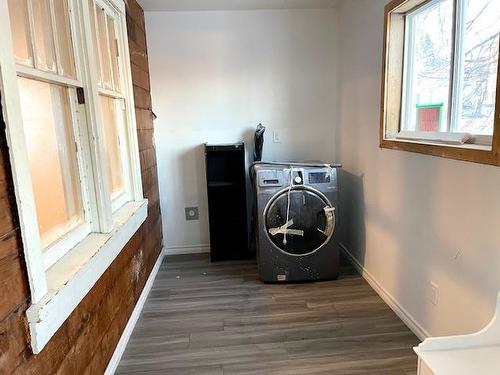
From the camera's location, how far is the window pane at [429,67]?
187 cm

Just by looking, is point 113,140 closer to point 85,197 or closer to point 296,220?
point 85,197

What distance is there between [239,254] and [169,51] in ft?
6.41

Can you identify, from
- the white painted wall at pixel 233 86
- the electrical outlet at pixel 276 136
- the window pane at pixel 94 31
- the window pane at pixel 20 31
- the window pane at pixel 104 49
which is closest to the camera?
the window pane at pixel 20 31

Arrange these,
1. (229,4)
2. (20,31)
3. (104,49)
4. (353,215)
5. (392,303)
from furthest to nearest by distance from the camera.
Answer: (353,215) < (229,4) < (392,303) < (104,49) < (20,31)

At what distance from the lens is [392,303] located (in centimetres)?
235

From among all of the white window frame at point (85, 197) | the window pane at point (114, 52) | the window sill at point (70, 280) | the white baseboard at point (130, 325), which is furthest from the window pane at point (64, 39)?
the white baseboard at point (130, 325)

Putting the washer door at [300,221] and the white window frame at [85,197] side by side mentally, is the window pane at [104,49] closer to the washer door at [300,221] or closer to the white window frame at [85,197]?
the white window frame at [85,197]

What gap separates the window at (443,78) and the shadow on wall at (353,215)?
0.64m

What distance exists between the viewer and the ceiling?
2.83 metres

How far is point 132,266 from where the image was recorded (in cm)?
226

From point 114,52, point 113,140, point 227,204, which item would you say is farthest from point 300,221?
point 114,52

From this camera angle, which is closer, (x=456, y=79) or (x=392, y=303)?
(x=456, y=79)

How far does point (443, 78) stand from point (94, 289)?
82.2 inches

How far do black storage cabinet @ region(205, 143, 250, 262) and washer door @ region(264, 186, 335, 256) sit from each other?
0.61m
